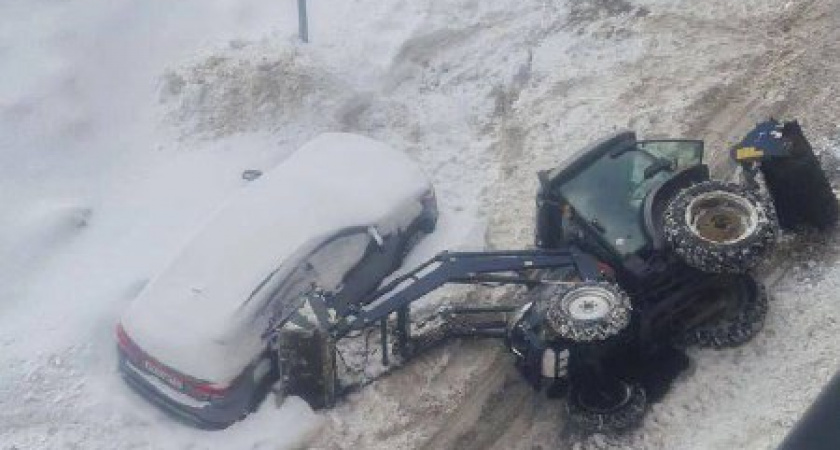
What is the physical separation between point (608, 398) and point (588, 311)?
1003 mm

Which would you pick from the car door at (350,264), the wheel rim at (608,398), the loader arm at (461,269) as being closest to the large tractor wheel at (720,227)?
the loader arm at (461,269)

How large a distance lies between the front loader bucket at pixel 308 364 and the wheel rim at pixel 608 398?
2530mm

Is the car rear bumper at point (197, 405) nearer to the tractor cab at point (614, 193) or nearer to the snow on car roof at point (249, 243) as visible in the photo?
the snow on car roof at point (249, 243)

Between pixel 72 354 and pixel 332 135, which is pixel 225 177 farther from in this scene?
pixel 72 354

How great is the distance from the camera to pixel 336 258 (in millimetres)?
10969

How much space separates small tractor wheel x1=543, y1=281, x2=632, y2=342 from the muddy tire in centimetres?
108

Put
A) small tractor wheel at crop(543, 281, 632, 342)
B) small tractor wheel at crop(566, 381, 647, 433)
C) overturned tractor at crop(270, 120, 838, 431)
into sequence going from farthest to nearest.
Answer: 1. small tractor wheel at crop(566, 381, 647, 433)
2. overturned tractor at crop(270, 120, 838, 431)
3. small tractor wheel at crop(543, 281, 632, 342)

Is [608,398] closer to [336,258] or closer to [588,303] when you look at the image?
[588,303]

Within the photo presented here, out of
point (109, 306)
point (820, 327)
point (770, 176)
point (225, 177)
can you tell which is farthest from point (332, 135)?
point (820, 327)

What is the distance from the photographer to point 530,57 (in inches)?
592

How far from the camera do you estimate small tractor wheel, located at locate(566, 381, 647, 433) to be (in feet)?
30.9

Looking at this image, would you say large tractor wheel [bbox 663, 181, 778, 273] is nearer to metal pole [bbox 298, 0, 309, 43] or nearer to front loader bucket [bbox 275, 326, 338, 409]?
front loader bucket [bbox 275, 326, 338, 409]

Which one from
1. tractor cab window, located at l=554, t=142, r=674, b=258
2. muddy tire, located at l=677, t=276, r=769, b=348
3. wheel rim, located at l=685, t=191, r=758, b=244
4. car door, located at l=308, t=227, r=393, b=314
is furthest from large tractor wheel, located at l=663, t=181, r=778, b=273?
car door, located at l=308, t=227, r=393, b=314

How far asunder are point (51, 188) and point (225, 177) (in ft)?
8.21
